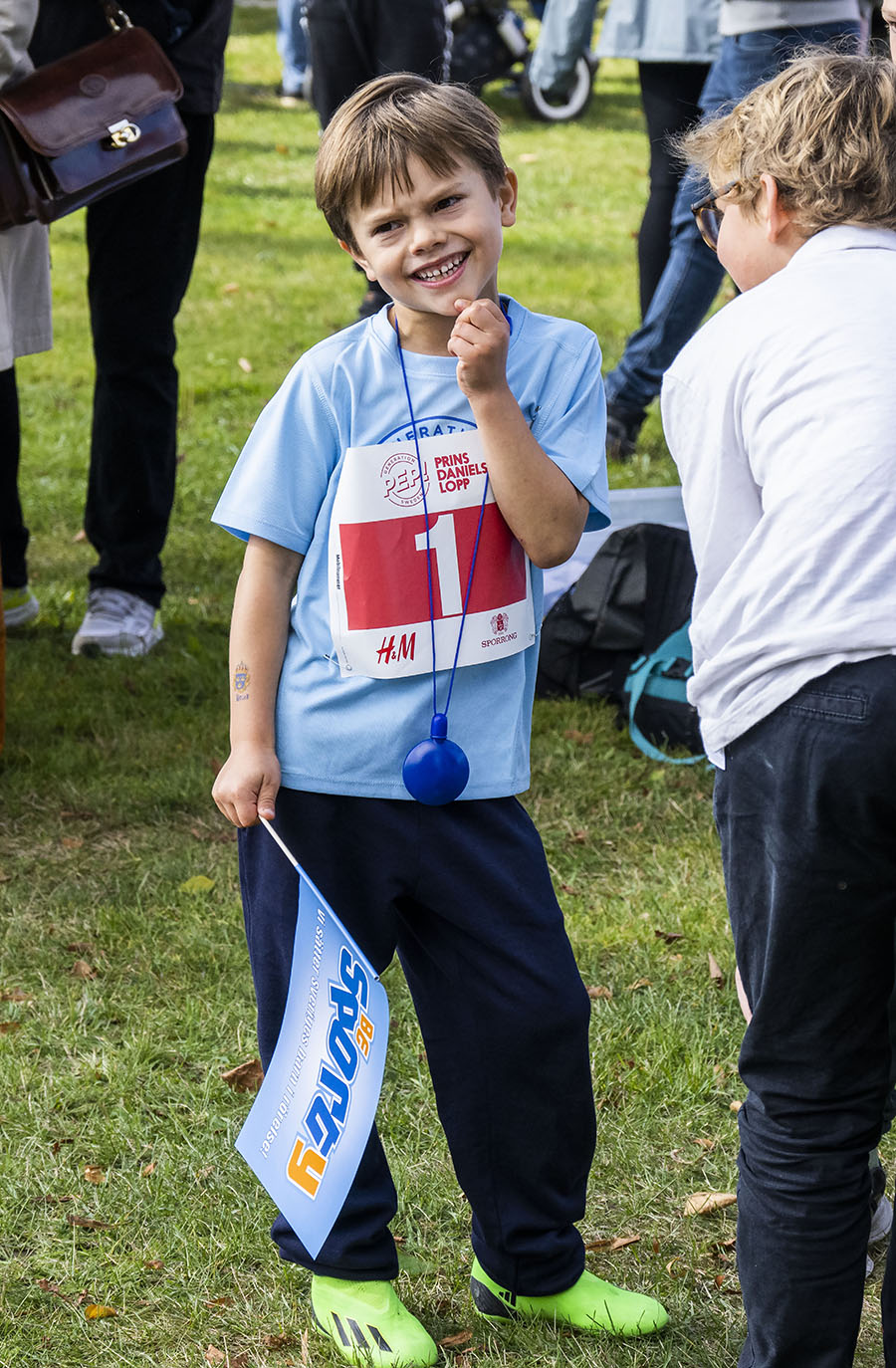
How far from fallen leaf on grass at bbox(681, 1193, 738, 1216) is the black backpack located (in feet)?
5.13

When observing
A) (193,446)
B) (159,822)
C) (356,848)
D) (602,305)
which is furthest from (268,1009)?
(602,305)

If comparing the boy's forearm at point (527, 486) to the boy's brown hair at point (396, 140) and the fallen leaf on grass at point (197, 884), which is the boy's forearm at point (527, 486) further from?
the fallen leaf on grass at point (197, 884)

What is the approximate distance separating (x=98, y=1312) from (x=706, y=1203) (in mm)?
886

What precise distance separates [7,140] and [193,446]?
2.70m

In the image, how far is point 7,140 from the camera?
134 inches

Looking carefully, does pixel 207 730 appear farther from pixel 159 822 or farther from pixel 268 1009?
pixel 268 1009

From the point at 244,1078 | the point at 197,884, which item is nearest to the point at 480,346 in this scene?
the point at 244,1078

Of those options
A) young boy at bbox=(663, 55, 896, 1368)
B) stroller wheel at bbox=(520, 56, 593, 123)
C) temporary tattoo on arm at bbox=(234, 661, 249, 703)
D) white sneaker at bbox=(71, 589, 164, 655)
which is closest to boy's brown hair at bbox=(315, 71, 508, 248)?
young boy at bbox=(663, 55, 896, 1368)

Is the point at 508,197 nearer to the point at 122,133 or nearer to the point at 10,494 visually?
the point at 122,133

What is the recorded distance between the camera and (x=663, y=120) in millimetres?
5316

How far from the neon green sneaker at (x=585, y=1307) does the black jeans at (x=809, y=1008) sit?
1.05 feet

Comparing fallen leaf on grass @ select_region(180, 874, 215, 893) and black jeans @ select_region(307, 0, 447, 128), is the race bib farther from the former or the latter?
black jeans @ select_region(307, 0, 447, 128)

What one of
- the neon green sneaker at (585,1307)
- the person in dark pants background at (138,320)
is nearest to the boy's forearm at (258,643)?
the neon green sneaker at (585,1307)

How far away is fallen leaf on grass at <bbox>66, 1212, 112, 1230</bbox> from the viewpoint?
2279mm
